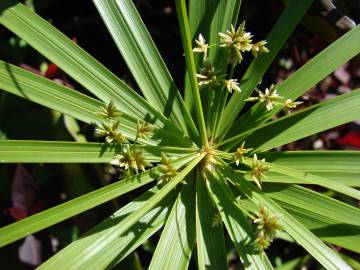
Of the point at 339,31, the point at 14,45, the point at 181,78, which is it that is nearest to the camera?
the point at 339,31

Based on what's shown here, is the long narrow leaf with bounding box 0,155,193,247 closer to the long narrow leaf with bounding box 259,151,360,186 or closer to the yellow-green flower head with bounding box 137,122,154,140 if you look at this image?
the yellow-green flower head with bounding box 137,122,154,140

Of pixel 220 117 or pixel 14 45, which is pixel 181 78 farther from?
pixel 220 117

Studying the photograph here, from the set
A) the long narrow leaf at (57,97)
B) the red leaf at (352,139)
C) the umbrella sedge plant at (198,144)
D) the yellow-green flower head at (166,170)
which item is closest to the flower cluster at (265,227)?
the umbrella sedge plant at (198,144)

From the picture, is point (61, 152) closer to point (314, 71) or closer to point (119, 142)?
point (119, 142)

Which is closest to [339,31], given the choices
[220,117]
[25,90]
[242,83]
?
[242,83]

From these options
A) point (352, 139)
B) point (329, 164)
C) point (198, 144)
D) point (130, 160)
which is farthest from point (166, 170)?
point (352, 139)

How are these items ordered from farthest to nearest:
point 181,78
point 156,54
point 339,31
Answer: point 181,78 → point 339,31 → point 156,54

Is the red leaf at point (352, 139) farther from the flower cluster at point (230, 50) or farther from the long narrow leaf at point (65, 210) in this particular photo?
the long narrow leaf at point (65, 210)
